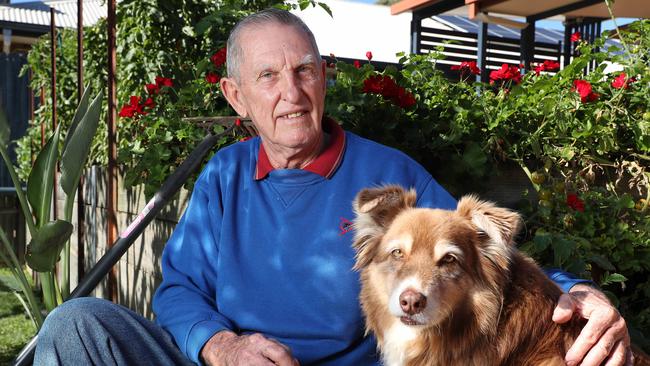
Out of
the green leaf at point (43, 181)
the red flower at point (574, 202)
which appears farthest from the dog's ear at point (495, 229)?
the green leaf at point (43, 181)

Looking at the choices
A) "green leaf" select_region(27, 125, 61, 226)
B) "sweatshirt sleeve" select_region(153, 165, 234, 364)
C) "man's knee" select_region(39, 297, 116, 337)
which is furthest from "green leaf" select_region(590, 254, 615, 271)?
"green leaf" select_region(27, 125, 61, 226)

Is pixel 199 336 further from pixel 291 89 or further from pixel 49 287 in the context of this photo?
pixel 49 287

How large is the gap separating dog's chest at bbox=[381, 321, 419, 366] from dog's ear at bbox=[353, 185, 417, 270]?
20 cm

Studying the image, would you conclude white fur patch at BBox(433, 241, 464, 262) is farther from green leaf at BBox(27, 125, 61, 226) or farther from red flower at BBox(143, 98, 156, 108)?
red flower at BBox(143, 98, 156, 108)

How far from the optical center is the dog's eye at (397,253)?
1803mm

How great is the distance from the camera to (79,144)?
3.29 meters

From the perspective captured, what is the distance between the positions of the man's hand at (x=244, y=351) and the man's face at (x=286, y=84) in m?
0.63

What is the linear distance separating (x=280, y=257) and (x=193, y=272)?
33cm

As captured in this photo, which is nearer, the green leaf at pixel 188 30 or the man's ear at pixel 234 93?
the man's ear at pixel 234 93

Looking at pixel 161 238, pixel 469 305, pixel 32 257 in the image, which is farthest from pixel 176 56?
pixel 469 305

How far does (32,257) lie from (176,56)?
2.07 metres

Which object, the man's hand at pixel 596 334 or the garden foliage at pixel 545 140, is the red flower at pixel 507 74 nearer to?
the garden foliage at pixel 545 140

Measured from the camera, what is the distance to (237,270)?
214 cm

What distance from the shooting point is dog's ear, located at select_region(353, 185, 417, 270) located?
1848mm
